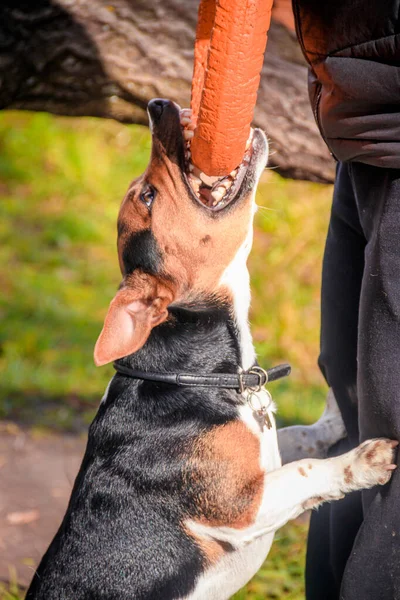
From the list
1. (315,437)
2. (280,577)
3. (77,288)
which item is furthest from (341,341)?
(77,288)

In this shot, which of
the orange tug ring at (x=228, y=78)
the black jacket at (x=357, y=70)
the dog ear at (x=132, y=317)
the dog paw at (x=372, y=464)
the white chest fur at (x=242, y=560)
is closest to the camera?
the black jacket at (x=357, y=70)

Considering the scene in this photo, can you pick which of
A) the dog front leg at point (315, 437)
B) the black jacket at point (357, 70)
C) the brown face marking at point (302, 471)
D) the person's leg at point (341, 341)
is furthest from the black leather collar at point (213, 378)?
the black jacket at point (357, 70)

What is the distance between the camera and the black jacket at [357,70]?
7.29 ft

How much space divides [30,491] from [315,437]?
231cm

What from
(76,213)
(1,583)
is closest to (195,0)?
(1,583)

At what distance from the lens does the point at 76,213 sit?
961 cm

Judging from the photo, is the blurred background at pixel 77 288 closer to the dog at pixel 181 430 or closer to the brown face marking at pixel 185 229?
the dog at pixel 181 430

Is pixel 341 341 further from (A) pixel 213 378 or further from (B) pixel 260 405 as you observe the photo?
(A) pixel 213 378

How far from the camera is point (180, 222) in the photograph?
3.29 meters

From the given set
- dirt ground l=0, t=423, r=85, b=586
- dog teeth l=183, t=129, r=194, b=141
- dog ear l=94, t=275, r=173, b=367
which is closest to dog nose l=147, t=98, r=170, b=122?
dog teeth l=183, t=129, r=194, b=141

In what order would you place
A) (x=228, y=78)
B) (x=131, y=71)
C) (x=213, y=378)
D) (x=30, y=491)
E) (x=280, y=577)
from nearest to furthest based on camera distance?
(x=228, y=78) < (x=213, y=378) < (x=131, y=71) < (x=280, y=577) < (x=30, y=491)

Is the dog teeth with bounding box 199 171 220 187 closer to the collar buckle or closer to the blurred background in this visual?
the collar buckle

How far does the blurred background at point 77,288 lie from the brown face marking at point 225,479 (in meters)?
1.11

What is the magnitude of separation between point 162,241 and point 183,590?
1.40 m
